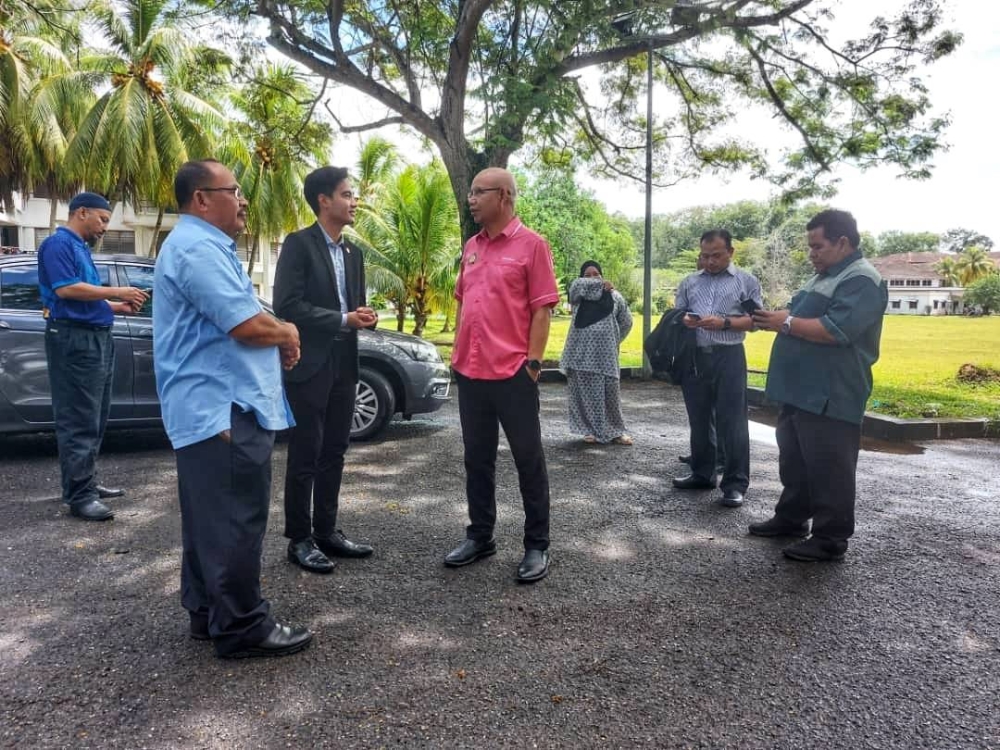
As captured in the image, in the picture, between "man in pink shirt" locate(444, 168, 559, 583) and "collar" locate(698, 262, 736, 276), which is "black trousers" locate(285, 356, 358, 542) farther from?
"collar" locate(698, 262, 736, 276)

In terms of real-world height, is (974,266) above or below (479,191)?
above

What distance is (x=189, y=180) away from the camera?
102 inches

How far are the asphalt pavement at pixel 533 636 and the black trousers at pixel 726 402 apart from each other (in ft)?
0.97

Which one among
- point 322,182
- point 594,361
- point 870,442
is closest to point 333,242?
point 322,182

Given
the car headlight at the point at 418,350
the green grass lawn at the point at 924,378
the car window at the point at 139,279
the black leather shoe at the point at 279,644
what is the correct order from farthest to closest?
the green grass lawn at the point at 924,378, the car headlight at the point at 418,350, the car window at the point at 139,279, the black leather shoe at the point at 279,644

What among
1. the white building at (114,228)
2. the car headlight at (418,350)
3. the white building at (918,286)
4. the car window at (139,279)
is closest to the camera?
the car window at (139,279)

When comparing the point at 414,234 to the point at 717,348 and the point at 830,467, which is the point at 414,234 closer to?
the point at 717,348

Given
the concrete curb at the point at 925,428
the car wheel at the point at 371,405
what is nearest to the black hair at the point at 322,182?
the car wheel at the point at 371,405

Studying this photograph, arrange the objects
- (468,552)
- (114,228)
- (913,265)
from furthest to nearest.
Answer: (913,265)
(114,228)
(468,552)

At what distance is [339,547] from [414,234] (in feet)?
58.6

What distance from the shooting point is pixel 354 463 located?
6066 millimetres

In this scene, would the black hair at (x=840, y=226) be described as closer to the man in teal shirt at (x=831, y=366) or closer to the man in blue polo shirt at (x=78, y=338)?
the man in teal shirt at (x=831, y=366)

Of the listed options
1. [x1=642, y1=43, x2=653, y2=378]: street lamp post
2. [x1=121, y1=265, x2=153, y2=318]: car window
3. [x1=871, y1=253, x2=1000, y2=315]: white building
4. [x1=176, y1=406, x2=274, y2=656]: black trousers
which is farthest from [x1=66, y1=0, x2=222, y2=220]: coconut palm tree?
[x1=871, y1=253, x2=1000, y2=315]: white building

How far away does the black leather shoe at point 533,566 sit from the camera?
3537 millimetres
